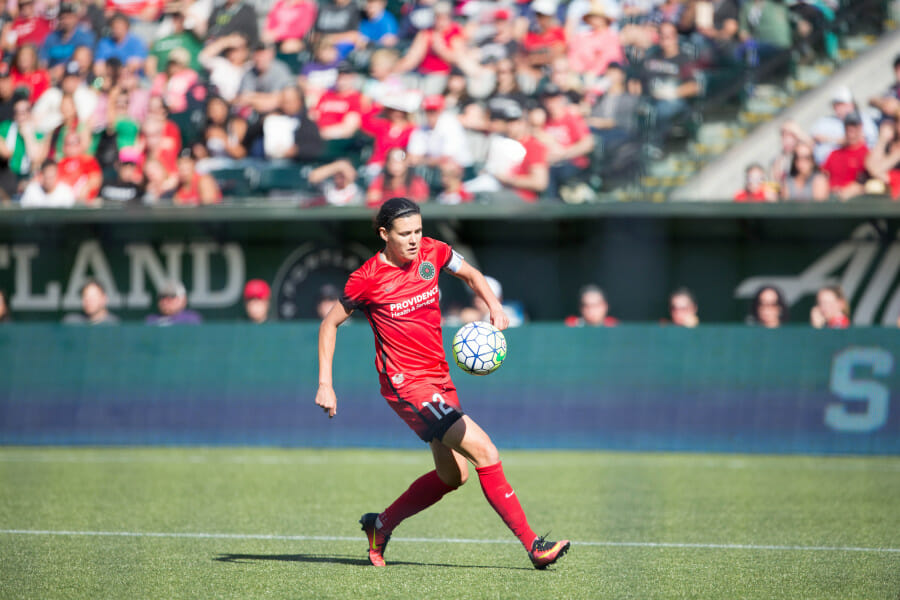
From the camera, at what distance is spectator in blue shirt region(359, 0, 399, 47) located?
15.1 meters

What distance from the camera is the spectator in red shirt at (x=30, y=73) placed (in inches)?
618

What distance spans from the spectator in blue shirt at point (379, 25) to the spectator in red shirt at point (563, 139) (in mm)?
2810

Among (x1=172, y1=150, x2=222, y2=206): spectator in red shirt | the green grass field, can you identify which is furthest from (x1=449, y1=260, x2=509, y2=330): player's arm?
(x1=172, y1=150, x2=222, y2=206): spectator in red shirt

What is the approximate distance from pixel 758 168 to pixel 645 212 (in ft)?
4.51

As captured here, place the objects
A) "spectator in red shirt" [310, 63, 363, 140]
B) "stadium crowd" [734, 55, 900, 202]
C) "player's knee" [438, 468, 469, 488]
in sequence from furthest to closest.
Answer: "spectator in red shirt" [310, 63, 363, 140] → "stadium crowd" [734, 55, 900, 202] → "player's knee" [438, 468, 469, 488]

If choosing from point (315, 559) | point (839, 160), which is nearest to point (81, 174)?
point (839, 160)

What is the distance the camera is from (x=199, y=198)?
1361cm

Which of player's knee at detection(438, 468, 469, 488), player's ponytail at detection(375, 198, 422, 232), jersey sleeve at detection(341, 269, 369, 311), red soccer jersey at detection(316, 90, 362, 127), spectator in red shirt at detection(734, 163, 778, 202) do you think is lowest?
player's knee at detection(438, 468, 469, 488)

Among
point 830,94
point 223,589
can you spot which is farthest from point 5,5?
point 223,589

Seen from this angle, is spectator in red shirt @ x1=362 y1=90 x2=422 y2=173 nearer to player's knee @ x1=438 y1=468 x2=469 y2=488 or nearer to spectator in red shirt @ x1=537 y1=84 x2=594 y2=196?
spectator in red shirt @ x1=537 y1=84 x2=594 y2=196

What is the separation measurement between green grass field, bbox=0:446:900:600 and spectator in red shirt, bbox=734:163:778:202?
9.46 feet

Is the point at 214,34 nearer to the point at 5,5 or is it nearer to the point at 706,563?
the point at 5,5

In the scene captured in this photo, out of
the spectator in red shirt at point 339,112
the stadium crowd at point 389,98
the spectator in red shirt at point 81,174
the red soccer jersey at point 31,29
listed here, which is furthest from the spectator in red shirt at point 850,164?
A: the red soccer jersey at point 31,29

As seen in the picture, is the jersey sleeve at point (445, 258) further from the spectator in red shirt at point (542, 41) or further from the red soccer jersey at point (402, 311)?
the spectator in red shirt at point (542, 41)
